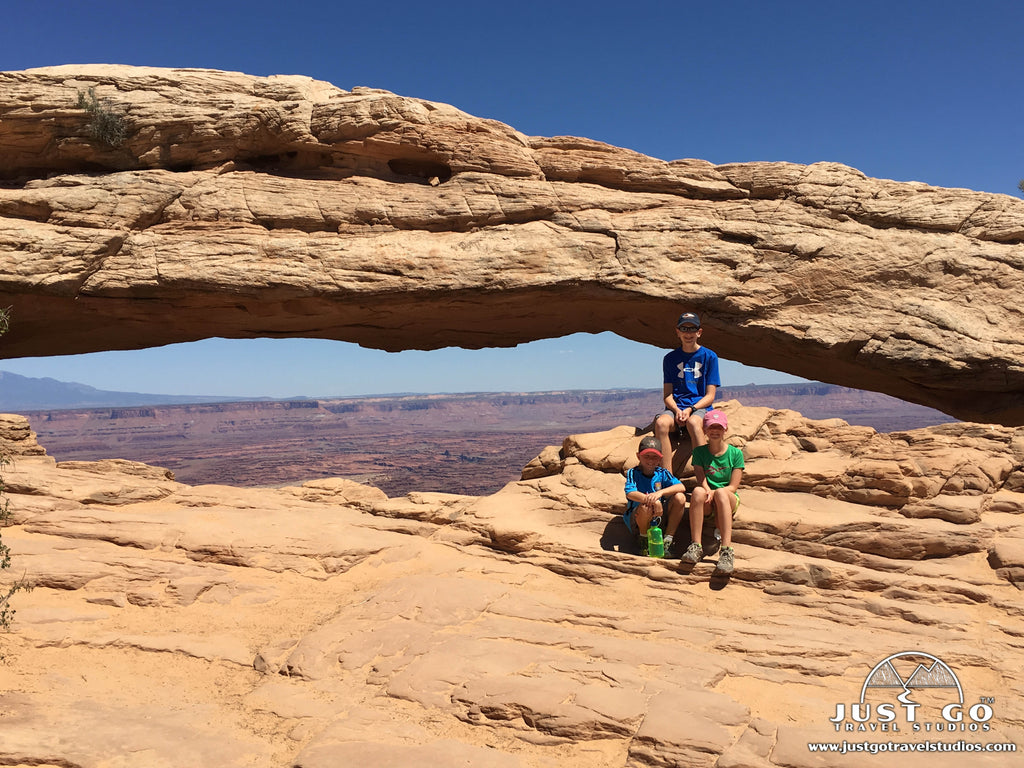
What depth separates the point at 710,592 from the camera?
933 cm

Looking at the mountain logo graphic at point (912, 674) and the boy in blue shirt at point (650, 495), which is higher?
the boy in blue shirt at point (650, 495)

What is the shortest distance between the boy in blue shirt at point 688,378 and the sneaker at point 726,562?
2175 mm

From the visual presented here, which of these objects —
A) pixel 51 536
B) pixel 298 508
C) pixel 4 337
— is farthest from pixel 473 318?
pixel 4 337

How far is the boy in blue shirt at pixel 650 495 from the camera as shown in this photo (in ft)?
32.2

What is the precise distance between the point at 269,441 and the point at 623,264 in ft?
487

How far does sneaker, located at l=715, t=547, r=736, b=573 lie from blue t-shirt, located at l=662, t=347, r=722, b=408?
8.95 feet

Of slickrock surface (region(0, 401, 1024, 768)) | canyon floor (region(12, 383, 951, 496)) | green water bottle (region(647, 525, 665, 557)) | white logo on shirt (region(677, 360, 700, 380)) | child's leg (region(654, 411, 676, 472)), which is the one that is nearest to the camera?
slickrock surface (region(0, 401, 1024, 768))

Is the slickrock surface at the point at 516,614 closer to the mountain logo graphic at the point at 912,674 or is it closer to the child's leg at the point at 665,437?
the mountain logo graphic at the point at 912,674

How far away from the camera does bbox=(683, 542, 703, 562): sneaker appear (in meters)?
9.48

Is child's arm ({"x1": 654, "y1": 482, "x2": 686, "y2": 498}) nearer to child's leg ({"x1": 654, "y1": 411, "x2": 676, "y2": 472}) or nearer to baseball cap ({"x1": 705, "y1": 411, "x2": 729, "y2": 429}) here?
child's leg ({"x1": 654, "y1": 411, "x2": 676, "y2": 472})

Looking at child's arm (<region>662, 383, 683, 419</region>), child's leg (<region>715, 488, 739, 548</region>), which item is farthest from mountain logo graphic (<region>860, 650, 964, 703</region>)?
child's arm (<region>662, 383, 683, 419</region>)

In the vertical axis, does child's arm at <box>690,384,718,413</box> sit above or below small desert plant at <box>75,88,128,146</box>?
below

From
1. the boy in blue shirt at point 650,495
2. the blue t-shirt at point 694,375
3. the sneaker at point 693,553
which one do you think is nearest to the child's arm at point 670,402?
the blue t-shirt at point 694,375

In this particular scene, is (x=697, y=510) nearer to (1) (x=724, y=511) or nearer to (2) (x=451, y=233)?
(1) (x=724, y=511)
